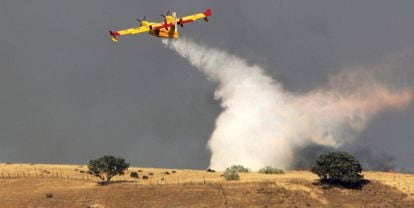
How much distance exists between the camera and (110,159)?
335ft

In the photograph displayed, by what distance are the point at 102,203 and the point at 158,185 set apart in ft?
39.9

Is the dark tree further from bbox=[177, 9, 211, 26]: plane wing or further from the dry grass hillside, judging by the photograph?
bbox=[177, 9, 211, 26]: plane wing

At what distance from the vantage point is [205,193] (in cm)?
9138

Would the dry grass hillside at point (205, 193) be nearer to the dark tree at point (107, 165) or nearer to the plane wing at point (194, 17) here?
the dark tree at point (107, 165)

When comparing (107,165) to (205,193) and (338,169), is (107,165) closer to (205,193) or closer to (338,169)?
(205,193)

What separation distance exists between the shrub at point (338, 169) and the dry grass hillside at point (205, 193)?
2081 mm

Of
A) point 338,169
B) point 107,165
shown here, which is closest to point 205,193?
point 107,165

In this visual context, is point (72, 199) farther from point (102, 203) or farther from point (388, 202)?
point (388, 202)

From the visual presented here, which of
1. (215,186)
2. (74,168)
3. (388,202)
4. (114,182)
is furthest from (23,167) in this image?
(388,202)

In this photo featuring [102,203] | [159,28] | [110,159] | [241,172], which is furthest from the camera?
[241,172]

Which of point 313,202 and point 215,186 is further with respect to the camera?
point 215,186

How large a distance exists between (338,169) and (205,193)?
74.6 feet

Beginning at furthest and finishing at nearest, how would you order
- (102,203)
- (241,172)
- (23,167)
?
(23,167) < (241,172) < (102,203)

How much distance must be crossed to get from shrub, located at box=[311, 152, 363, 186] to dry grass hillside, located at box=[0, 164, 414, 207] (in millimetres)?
2081
